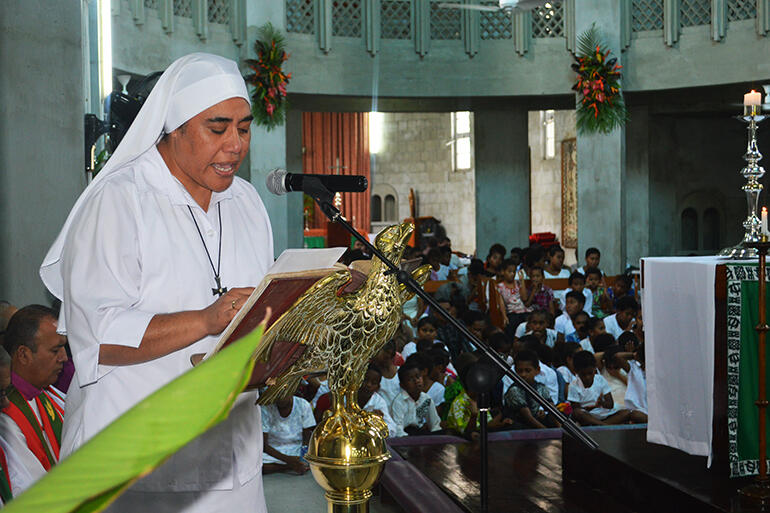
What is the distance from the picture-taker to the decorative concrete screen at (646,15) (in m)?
11.6

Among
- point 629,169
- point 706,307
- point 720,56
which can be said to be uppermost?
point 720,56

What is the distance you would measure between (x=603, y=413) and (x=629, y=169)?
29.5ft

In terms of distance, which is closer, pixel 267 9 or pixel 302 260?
pixel 302 260

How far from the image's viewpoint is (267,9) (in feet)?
35.3

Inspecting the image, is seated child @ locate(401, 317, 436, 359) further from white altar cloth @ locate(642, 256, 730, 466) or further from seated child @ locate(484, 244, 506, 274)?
white altar cloth @ locate(642, 256, 730, 466)

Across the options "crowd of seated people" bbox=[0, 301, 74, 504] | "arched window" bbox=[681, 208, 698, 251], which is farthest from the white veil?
"arched window" bbox=[681, 208, 698, 251]

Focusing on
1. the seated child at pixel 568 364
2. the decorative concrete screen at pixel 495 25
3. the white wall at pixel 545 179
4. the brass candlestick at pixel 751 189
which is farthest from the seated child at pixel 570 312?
the white wall at pixel 545 179

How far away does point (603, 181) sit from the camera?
38.3 ft

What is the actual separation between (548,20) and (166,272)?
10987 millimetres

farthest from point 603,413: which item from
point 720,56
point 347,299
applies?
point 720,56

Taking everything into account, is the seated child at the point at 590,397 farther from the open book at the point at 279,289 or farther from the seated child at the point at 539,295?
the open book at the point at 279,289

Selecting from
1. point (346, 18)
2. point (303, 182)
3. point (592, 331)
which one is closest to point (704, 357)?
point (303, 182)

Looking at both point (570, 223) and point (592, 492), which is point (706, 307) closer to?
point (592, 492)

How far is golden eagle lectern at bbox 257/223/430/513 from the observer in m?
2.00
